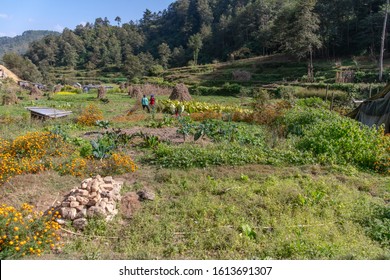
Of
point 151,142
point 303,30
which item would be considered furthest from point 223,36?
point 151,142

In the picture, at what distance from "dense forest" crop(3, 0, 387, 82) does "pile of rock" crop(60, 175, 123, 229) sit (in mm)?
34538

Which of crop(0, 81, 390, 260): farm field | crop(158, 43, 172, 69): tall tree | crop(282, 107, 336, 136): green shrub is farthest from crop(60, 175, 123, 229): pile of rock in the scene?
crop(158, 43, 172, 69): tall tree

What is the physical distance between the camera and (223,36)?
214ft

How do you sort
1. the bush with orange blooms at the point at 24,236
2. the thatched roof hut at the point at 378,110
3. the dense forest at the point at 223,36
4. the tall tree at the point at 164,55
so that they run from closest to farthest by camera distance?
the bush with orange blooms at the point at 24,236
the thatched roof hut at the point at 378,110
the dense forest at the point at 223,36
the tall tree at the point at 164,55

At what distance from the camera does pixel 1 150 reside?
7.53m

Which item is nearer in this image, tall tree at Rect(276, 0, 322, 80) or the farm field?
the farm field

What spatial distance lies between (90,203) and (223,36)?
2575 inches

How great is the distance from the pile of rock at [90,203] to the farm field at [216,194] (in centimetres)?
11

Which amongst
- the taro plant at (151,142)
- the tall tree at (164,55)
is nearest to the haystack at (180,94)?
the taro plant at (151,142)

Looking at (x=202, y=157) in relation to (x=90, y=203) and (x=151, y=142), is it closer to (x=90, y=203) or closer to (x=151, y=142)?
(x=151, y=142)

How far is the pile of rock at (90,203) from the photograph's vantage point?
14.7 feet

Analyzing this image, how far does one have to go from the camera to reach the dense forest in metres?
37.8

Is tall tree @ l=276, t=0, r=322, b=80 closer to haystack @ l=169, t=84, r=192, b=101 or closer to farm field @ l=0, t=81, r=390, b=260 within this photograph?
haystack @ l=169, t=84, r=192, b=101

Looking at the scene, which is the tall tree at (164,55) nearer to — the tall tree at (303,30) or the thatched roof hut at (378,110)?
the tall tree at (303,30)
